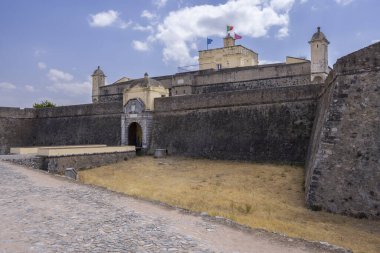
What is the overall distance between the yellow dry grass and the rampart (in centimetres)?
100

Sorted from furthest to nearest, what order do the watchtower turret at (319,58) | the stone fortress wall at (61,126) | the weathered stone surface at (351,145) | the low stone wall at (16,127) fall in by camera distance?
the low stone wall at (16,127) → the stone fortress wall at (61,126) → the watchtower turret at (319,58) → the weathered stone surface at (351,145)

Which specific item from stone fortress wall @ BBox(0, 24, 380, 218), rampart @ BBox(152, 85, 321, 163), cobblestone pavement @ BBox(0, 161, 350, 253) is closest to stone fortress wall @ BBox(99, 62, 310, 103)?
stone fortress wall @ BBox(0, 24, 380, 218)

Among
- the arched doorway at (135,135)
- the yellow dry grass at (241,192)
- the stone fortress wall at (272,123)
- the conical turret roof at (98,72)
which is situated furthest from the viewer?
the conical turret roof at (98,72)

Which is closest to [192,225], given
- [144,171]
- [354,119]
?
[354,119]

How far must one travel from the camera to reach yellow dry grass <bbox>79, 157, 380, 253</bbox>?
8.49m

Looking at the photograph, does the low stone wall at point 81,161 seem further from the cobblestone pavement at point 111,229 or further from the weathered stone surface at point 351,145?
the weathered stone surface at point 351,145

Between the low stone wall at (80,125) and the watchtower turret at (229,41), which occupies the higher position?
the watchtower turret at (229,41)

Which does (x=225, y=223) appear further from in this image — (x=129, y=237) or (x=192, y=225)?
(x=129, y=237)

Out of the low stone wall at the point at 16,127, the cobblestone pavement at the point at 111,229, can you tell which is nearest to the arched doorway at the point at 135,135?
the low stone wall at the point at 16,127

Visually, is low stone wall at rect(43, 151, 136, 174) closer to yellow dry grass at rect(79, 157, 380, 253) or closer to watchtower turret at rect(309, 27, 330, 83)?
yellow dry grass at rect(79, 157, 380, 253)

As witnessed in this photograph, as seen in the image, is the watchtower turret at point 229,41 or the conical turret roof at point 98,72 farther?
the conical turret roof at point 98,72

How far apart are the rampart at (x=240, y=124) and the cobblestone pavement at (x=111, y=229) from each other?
10535 millimetres

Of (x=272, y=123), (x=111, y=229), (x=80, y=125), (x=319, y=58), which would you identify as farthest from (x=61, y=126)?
(x=111, y=229)

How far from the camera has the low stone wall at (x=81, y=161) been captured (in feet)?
57.9
